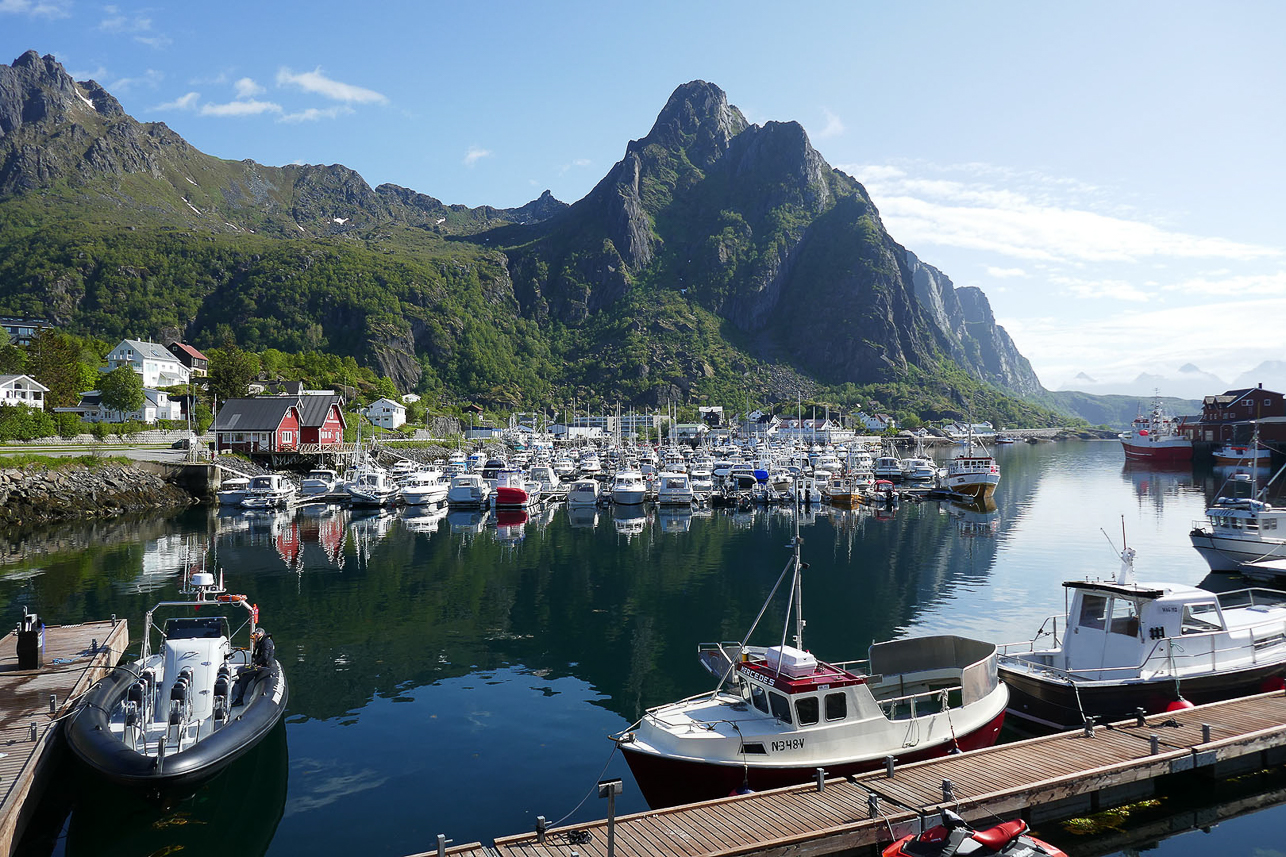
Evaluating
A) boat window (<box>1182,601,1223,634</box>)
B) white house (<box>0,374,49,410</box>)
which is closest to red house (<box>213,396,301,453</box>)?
white house (<box>0,374,49,410</box>)

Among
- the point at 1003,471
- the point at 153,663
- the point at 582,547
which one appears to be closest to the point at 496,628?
the point at 153,663

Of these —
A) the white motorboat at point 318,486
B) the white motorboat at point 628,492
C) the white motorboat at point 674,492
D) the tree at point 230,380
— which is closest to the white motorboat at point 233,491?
the white motorboat at point 318,486

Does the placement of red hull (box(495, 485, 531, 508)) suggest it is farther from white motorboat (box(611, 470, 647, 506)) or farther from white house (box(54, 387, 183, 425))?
white house (box(54, 387, 183, 425))

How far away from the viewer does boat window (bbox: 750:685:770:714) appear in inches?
621

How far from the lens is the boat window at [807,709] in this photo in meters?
15.1

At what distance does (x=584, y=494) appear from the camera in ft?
249

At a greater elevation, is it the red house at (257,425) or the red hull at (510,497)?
the red house at (257,425)

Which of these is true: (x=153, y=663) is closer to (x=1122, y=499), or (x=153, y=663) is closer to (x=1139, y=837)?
(x=1139, y=837)

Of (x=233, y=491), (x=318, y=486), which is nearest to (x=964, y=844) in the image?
(x=233, y=491)

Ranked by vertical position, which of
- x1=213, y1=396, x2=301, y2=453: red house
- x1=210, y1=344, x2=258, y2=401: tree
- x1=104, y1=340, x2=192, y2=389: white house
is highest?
x1=104, y1=340, x2=192, y2=389: white house

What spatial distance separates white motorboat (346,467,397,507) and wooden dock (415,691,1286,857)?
66930 mm

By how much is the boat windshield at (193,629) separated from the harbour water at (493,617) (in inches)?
128

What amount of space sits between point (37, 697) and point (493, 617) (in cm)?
1717

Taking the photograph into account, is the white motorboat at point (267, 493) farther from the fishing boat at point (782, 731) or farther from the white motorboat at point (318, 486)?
the fishing boat at point (782, 731)
